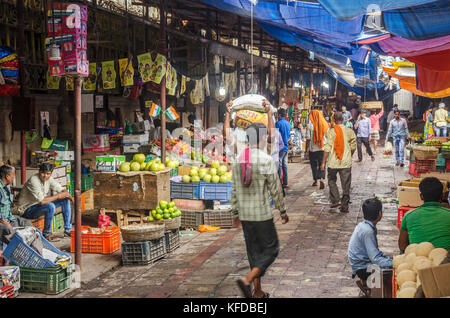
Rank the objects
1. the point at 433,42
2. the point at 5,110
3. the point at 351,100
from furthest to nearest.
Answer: the point at 351,100 < the point at 5,110 < the point at 433,42

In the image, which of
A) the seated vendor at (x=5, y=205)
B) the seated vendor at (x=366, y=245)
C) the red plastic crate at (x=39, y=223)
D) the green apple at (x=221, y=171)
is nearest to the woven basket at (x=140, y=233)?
the seated vendor at (x=5, y=205)

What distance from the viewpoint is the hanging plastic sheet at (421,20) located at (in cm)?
617

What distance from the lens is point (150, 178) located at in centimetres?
898

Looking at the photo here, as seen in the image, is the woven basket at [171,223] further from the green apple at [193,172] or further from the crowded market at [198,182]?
the green apple at [193,172]

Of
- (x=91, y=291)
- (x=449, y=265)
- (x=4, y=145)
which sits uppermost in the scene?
(x=4, y=145)

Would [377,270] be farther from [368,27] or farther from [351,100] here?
[351,100]

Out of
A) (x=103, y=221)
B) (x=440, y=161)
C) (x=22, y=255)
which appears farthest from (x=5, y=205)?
(x=440, y=161)

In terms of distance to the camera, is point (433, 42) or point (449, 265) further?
point (433, 42)

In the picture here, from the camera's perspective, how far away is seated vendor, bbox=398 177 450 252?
15.6 ft

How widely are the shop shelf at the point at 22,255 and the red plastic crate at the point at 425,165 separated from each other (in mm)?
10539

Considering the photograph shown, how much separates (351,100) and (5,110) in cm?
3170

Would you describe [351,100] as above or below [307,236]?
above

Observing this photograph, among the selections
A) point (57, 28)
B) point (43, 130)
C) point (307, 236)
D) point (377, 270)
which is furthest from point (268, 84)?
point (377, 270)

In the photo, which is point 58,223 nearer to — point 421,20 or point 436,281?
point 421,20
